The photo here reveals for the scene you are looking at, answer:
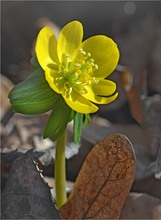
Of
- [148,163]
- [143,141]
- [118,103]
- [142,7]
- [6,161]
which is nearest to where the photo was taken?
[6,161]

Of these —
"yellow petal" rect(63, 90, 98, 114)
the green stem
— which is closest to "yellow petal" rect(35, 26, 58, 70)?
"yellow petal" rect(63, 90, 98, 114)

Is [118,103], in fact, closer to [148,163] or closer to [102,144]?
[148,163]

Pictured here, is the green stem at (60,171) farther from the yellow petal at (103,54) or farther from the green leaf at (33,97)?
the yellow petal at (103,54)

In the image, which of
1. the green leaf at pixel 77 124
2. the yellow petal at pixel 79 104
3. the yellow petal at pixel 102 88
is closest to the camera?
the yellow petal at pixel 79 104

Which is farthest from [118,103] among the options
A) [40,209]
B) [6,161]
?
[40,209]

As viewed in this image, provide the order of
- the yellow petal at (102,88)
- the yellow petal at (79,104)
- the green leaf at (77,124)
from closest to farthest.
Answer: the yellow petal at (79,104) < the green leaf at (77,124) < the yellow petal at (102,88)

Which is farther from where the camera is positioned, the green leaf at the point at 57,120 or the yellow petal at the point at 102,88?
the yellow petal at the point at 102,88

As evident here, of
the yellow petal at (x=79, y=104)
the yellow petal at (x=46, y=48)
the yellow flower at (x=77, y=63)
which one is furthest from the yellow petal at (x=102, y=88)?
the yellow petal at (x=46, y=48)
